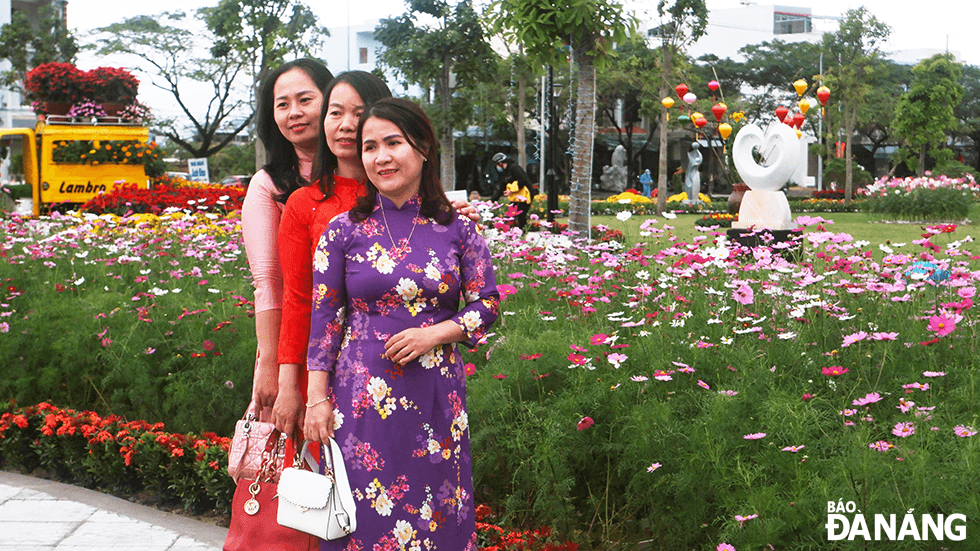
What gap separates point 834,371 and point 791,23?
55.0 m

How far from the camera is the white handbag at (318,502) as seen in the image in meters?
2.12

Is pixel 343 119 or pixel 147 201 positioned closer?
pixel 343 119

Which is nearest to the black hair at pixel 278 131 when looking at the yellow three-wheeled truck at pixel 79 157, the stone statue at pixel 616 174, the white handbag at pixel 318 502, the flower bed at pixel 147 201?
the white handbag at pixel 318 502

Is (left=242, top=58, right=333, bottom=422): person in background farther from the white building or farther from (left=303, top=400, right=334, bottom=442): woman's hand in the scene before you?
the white building

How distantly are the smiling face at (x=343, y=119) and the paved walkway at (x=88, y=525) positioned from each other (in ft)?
6.82

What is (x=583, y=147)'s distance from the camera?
9688 mm

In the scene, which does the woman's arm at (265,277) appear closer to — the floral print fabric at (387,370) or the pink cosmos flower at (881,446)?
the floral print fabric at (387,370)

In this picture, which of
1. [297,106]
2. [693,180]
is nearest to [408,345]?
[297,106]

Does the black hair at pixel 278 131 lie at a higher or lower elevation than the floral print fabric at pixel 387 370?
higher

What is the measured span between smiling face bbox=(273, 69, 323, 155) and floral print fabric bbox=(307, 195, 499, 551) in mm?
371

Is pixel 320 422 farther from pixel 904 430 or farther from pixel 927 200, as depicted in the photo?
pixel 927 200

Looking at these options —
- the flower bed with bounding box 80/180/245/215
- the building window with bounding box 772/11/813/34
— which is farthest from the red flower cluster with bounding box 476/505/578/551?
the building window with bounding box 772/11/813/34

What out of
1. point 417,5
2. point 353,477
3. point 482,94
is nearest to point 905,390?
point 353,477

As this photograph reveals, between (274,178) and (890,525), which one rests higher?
(274,178)
